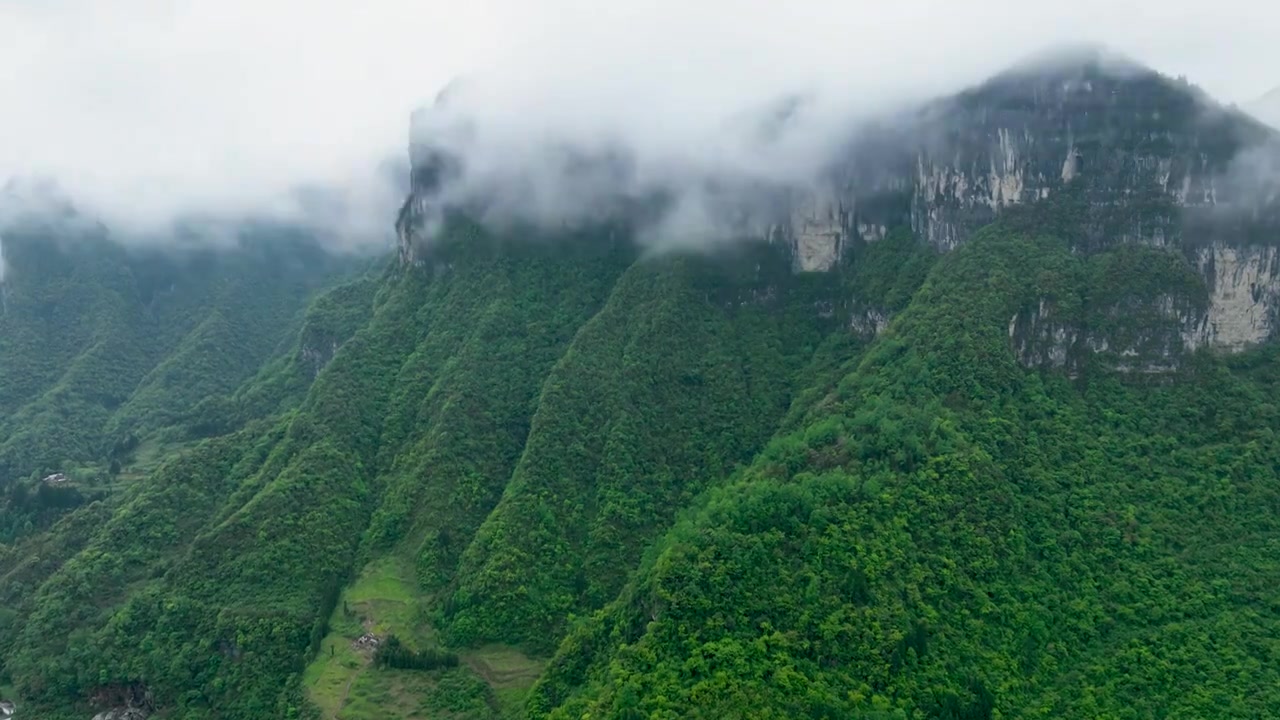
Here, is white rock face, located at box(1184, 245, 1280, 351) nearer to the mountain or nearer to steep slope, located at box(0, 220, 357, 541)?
the mountain

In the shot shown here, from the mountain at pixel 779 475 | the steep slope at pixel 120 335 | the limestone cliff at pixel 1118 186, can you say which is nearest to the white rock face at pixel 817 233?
the mountain at pixel 779 475

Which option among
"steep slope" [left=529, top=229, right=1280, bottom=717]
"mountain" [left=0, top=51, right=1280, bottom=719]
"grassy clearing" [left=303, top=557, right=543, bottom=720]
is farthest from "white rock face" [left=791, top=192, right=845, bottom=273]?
"grassy clearing" [left=303, top=557, right=543, bottom=720]

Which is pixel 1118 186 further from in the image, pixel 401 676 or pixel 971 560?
pixel 401 676

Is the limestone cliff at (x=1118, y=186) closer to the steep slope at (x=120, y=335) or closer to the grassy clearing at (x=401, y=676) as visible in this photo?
the grassy clearing at (x=401, y=676)

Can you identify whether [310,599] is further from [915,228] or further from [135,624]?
[915,228]

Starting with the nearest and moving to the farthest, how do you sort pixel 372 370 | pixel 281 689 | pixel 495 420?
pixel 281 689, pixel 495 420, pixel 372 370

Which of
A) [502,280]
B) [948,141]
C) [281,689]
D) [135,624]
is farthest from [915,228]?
[135,624]

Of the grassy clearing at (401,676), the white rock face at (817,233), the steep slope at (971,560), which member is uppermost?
the white rock face at (817,233)
